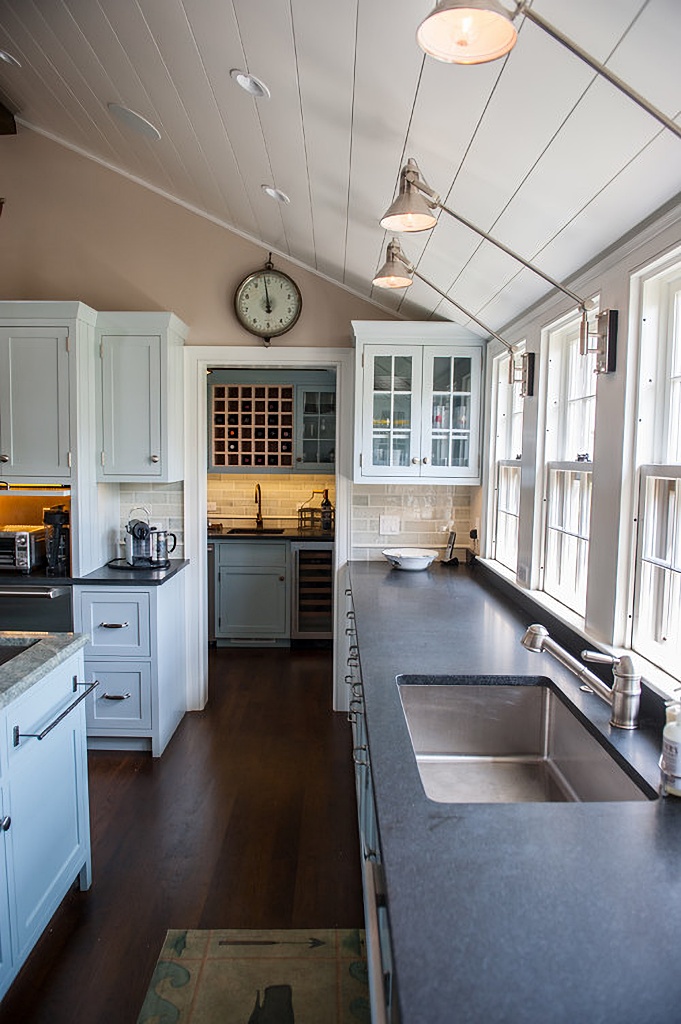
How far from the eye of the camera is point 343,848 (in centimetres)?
269

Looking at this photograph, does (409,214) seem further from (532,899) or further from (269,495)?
(269,495)

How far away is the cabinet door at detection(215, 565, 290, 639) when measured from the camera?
17.5 feet

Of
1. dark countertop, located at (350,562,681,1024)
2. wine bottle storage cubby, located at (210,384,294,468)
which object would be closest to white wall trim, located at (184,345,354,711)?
wine bottle storage cubby, located at (210,384,294,468)

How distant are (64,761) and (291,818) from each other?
1.13 metres

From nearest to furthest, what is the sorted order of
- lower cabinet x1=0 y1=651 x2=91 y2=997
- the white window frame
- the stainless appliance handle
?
lower cabinet x1=0 y1=651 x2=91 y2=997 < the white window frame < the stainless appliance handle

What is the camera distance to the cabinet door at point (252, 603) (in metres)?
5.32

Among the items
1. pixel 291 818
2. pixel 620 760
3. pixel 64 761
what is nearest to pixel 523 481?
pixel 620 760

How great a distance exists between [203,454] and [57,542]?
96cm

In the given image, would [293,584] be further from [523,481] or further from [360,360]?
[523,481]

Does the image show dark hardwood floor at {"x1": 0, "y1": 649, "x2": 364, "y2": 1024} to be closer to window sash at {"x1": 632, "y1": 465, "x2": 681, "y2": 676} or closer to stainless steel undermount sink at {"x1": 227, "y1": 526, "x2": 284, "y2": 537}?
window sash at {"x1": 632, "y1": 465, "x2": 681, "y2": 676}

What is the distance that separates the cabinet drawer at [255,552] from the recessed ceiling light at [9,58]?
10.8 ft

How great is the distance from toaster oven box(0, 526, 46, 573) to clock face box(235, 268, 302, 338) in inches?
66.4

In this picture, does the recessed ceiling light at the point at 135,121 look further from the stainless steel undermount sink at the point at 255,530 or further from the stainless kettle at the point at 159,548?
the stainless steel undermount sink at the point at 255,530

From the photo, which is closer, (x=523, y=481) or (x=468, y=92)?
(x=468, y=92)
